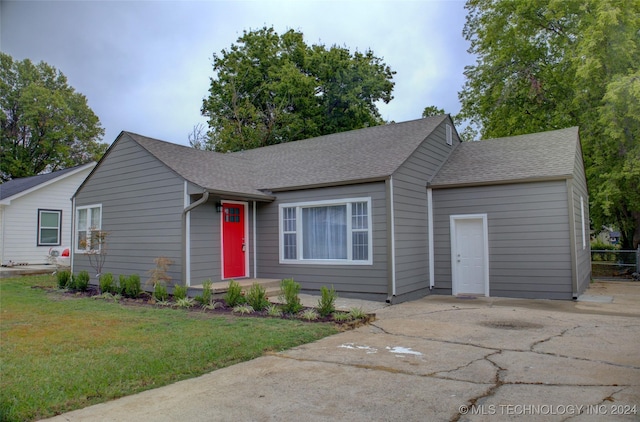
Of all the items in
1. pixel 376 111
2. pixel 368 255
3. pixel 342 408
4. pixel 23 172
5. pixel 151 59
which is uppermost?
pixel 376 111

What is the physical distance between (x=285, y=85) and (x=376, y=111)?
576 cm

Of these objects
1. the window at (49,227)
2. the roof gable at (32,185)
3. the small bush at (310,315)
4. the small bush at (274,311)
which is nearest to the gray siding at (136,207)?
the small bush at (274,311)

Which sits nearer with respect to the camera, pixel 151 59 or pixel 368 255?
pixel 151 59

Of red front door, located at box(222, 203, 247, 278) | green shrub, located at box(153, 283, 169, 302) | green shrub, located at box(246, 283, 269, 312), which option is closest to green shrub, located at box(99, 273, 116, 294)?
green shrub, located at box(153, 283, 169, 302)

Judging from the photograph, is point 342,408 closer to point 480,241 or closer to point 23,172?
point 480,241

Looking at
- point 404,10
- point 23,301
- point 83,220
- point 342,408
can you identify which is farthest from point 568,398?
point 83,220

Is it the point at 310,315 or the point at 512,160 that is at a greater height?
the point at 512,160

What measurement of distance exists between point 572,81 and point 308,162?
12.7 metres

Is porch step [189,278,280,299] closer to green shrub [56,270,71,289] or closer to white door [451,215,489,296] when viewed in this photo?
green shrub [56,270,71,289]

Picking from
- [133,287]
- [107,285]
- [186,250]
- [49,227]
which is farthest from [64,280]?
[49,227]

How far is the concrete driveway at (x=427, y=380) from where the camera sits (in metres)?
3.44

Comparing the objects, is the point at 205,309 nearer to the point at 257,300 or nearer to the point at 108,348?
the point at 257,300

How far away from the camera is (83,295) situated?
1049 cm

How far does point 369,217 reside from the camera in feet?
31.0
